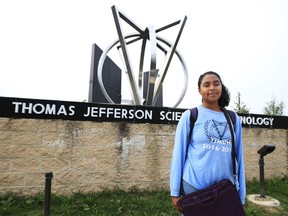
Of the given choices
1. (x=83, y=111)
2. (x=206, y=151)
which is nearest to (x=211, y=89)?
(x=206, y=151)

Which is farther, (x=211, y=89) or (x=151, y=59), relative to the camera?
(x=151, y=59)

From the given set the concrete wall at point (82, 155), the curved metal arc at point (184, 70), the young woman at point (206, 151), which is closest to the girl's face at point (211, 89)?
the young woman at point (206, 151)

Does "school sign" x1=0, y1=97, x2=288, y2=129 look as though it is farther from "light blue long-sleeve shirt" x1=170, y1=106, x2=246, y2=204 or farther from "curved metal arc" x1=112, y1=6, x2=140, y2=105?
"light blue long-sleeve shirt" x1=170, y1=106, x2=246, y2=204

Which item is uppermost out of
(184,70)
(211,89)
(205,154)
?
(184,70)

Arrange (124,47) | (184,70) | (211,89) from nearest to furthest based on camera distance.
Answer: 1. (211,89)
2. (124,47)
3. (184,70)

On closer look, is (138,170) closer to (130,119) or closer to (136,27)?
(130,119)

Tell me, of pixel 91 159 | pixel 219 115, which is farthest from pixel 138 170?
pixel 219 115

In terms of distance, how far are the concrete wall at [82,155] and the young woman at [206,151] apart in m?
2.68

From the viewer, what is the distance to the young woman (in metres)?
1.59

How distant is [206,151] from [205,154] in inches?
0.8

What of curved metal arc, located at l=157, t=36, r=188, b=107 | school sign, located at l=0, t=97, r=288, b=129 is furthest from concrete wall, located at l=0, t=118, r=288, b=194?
curved metal arc, located at l=157, t=36, r=188, b=107

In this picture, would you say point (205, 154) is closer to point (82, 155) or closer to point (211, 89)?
point (211, 89)

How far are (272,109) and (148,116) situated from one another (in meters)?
20.1

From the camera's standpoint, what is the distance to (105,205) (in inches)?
143
